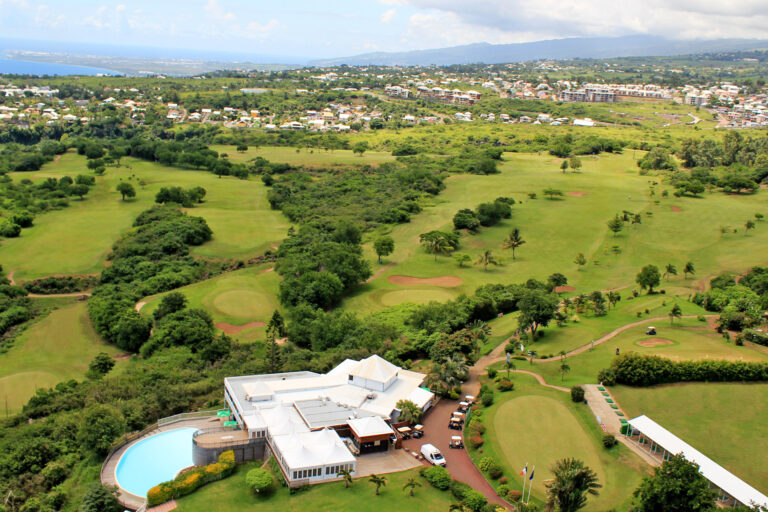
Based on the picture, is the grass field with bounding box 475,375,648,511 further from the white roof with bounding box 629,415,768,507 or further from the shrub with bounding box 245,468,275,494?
the shrub with bounding box 245,468,275,494

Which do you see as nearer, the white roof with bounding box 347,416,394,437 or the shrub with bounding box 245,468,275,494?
the shrub with bounding box 245,468,275,494

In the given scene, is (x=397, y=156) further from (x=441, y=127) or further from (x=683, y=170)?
(x=683, y=170)

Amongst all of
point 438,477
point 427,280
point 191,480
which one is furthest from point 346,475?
point 427,280

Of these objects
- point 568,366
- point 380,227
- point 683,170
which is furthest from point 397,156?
point 568,366

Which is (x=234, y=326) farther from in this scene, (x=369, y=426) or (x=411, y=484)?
(x=411, y=484)

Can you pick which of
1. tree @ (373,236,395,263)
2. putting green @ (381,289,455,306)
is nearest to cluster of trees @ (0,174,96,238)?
tree @ (373,236,395,263)

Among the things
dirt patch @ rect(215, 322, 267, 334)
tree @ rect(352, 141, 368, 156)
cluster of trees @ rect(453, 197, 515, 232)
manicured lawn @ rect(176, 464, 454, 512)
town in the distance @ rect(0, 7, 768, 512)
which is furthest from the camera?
tree @ rect(352, 141, 368, 156)

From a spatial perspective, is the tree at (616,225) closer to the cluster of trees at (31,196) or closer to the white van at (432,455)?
the white van at (432,455)
